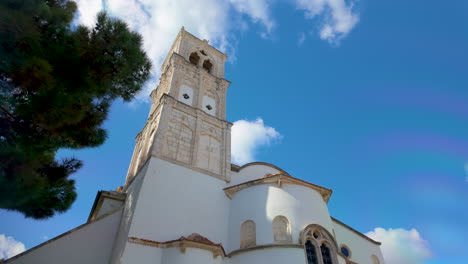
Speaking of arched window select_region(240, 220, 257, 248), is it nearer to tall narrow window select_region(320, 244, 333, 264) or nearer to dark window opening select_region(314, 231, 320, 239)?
dark window opening select_region(314, 231, 320, 239)

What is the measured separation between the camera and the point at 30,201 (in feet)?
23.2

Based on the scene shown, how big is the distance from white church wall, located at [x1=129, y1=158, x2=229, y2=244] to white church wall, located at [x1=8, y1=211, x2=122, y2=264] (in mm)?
1668

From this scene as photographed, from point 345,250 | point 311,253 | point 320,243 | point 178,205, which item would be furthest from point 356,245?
point 178,205

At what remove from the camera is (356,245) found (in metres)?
16.1

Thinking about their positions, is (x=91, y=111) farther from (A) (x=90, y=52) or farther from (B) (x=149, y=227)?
(B) (x=149, y=227)

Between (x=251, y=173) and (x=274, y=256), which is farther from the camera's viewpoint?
(x=251, y=173)

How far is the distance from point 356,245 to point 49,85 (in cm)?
1638

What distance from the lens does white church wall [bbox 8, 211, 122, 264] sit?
32.7 ft

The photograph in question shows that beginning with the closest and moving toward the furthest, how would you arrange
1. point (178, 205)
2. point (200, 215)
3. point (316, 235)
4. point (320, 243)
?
point (320, 243) < point (316, 235) < point (178, 205) < point (200, 215)

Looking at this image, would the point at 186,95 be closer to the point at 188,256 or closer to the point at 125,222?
the point at 125,222

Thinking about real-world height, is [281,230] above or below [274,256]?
above

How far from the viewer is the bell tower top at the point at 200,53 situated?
2170 cm

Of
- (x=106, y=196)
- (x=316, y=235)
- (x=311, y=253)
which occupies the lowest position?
(x=311, y=253)

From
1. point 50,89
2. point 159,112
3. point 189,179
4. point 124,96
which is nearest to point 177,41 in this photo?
point 159,112
